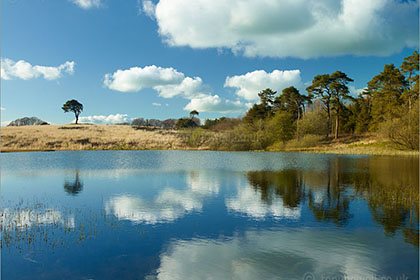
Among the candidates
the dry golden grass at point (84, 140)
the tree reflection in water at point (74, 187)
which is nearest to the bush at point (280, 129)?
the dry golden grass at point (84, 140)

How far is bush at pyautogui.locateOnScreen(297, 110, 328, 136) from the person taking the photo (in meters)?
76.1

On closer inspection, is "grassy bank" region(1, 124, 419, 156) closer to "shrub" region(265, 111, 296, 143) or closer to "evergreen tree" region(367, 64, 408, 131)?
"shrub" region(265, 111, 296, 143)

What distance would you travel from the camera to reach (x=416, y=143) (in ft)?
171

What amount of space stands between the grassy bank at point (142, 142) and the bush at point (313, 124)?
3.66m

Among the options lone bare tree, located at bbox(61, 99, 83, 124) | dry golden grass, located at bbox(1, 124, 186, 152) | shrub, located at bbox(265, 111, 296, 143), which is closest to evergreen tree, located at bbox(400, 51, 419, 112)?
shrub, located at bbox(265, 111, 296, 143)

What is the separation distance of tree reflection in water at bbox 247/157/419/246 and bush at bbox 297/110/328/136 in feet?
161

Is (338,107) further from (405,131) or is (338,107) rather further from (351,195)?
(351,195)

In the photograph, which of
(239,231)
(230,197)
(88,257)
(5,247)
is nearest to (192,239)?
(239,231)

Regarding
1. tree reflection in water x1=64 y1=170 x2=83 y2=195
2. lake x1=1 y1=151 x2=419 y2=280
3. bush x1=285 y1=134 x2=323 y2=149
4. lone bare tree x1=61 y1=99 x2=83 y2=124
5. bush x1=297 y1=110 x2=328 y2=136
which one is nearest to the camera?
lake x1=1 y1=151 x2=419 y2=280

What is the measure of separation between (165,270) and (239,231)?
4122 mm

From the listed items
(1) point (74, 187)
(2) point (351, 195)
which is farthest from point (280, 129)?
(1) point (74, 187)

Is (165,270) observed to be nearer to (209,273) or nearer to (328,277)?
(209,273)


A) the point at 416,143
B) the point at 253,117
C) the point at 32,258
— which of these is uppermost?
the point at 253,117

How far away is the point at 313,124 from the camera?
260 ft
